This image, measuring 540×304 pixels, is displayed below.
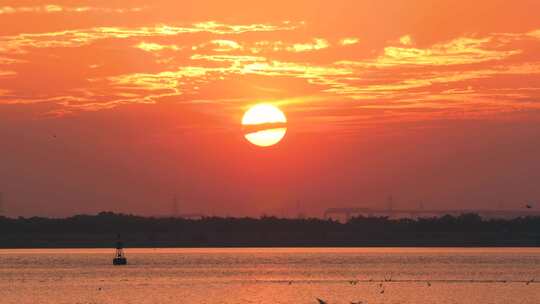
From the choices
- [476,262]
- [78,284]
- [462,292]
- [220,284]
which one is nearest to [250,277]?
[220,284]

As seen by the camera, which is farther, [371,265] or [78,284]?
[371,265]

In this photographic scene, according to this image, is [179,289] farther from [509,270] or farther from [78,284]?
[509,270]

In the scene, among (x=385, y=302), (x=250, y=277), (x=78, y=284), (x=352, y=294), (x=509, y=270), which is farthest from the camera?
(x=509, y=270)

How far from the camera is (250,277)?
13688 cm

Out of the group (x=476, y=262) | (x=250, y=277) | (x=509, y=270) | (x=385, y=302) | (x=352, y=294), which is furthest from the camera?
(x=476, y=262)

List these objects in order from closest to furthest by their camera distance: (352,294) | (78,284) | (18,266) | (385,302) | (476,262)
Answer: (385,302)
(352,294)
(78,284)
(18,266)
(476,262)

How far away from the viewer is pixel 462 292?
11388cm

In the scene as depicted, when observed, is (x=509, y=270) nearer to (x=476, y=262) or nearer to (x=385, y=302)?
(x=476, y=262)

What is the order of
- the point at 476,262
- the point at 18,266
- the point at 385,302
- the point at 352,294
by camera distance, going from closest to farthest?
the point at 385,302 < the point at 352,294 < the point at 18,266 < the point at 476,262

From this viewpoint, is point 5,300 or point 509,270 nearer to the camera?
point 5,300

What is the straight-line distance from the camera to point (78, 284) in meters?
122

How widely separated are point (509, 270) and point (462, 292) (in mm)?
49481

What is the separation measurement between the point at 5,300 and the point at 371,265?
88921 mm

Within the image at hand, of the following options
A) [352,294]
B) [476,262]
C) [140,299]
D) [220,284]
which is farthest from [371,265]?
[140,299]
